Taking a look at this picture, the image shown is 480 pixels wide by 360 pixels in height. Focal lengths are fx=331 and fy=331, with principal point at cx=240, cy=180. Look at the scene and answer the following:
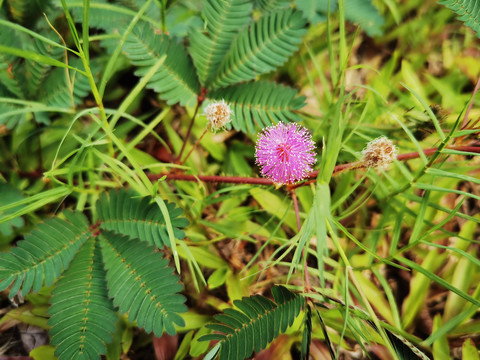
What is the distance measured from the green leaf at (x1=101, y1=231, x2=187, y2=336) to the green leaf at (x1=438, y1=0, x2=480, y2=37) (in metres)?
1.33

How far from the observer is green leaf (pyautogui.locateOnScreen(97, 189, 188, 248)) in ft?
3.64

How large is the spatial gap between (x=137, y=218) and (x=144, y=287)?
0.77 feet

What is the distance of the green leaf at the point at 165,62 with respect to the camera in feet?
4.14

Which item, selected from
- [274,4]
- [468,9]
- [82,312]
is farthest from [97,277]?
[468,9]

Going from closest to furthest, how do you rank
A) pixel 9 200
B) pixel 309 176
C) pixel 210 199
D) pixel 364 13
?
pixel 309 176 → pixel 9 200 → pixel 210 199 → pixel 364 13

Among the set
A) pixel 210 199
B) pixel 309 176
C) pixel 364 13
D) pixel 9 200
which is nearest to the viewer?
pixel 309 176

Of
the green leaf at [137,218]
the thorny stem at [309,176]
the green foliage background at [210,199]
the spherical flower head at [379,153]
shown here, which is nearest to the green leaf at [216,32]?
the green foliage background at [210,199]

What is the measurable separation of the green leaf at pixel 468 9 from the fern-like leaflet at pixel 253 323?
3.76 feet

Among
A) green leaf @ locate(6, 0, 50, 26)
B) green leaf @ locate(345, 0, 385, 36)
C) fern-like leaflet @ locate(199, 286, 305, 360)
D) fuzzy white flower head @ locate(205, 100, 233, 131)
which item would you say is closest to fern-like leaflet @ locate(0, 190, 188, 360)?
fern-like leaflet @ locate(199, 286, 305, 360)

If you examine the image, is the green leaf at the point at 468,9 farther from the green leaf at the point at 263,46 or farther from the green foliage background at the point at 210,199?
the green leaf at the point at 263,46

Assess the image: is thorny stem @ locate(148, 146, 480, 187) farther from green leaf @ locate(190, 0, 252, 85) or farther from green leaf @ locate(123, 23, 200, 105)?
green leaf @ locate(190, 0, 252, 85)

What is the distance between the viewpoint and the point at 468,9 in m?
1.17

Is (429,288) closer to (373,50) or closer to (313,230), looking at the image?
(313,230)

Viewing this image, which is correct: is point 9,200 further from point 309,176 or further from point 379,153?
point 379,153
